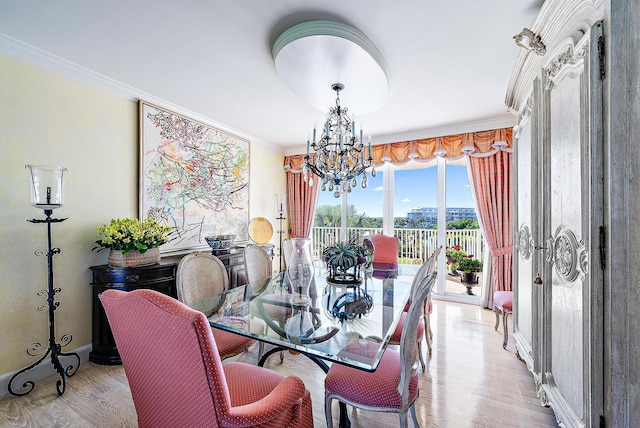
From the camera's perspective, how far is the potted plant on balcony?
3.90m

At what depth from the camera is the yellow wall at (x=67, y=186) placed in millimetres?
1975

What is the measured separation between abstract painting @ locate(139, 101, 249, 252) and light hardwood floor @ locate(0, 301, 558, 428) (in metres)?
1.39

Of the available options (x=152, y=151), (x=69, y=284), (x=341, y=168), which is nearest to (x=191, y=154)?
(x=152, y=151)

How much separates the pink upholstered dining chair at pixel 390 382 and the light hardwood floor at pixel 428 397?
0.52 meters

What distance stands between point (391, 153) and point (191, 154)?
9.29 ft

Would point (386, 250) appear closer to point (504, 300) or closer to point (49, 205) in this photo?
point (504, 300)

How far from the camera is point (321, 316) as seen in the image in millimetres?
1709

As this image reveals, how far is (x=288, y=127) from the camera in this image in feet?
12.6

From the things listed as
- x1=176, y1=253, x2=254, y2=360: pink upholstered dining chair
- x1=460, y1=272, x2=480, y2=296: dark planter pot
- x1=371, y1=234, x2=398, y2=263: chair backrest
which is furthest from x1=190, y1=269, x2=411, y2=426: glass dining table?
x1=460, y1=272, x2=480, y2=296: dark planter pot

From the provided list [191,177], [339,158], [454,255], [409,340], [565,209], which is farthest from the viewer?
[454,255]

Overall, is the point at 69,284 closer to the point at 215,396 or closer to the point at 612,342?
the point at 215,396

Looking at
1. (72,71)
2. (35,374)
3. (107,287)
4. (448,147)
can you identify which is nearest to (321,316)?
(107,287)

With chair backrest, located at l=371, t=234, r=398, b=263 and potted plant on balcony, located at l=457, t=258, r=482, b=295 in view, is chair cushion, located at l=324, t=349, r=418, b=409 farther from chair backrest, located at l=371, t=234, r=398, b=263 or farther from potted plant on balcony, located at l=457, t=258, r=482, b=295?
potted plant on balcony, located at l=457, t=258, r=482, b=295

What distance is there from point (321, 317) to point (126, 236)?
71.3 inches
